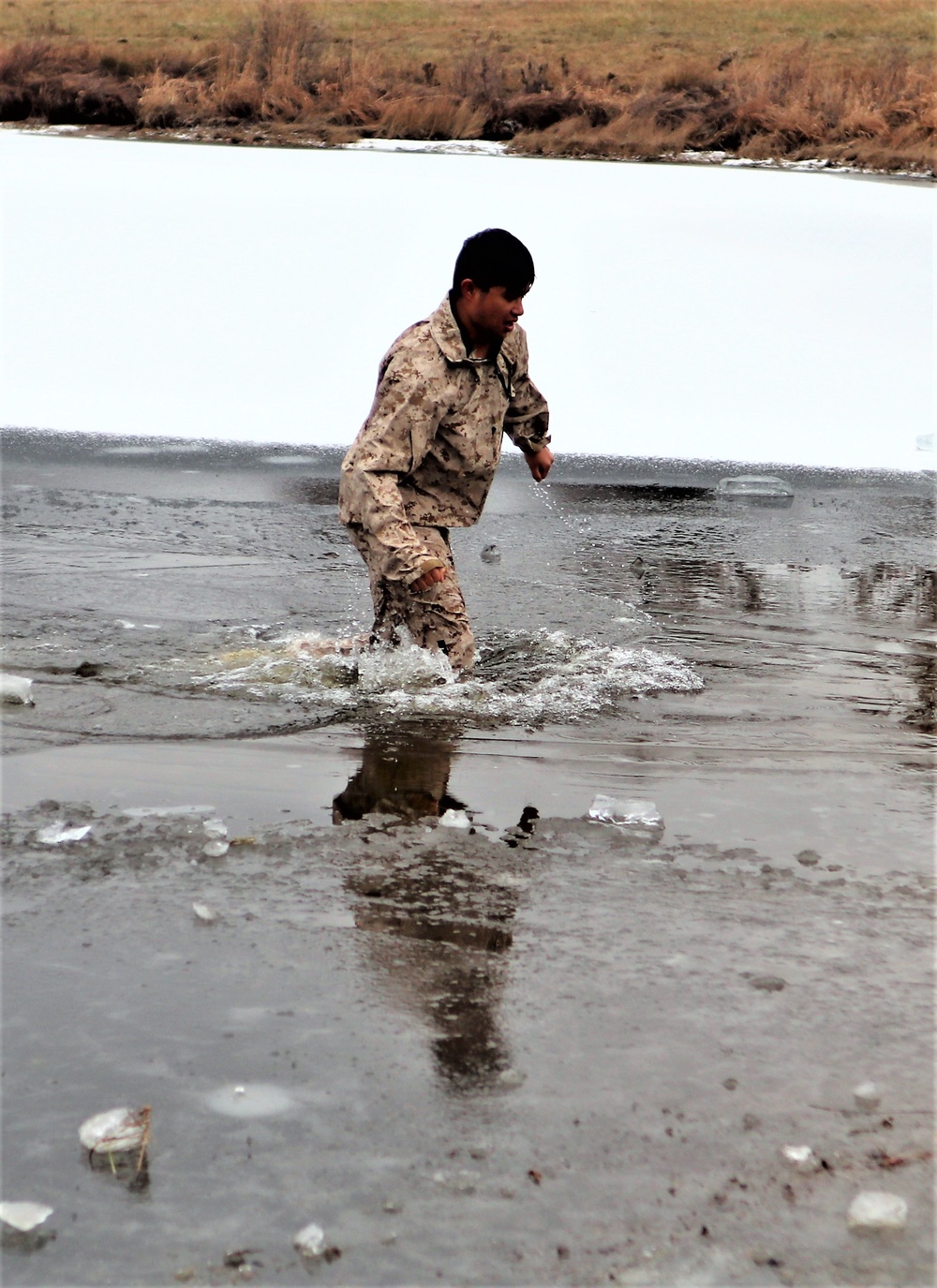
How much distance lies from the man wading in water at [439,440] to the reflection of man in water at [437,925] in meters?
0.87

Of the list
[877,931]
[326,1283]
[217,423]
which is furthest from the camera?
[217,423]

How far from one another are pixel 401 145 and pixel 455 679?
1855 cm

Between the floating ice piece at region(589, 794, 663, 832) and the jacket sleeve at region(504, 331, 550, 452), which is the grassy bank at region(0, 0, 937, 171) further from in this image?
the floating ice piece at region(589, 794, 663, 832)

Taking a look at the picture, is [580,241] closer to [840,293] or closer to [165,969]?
[840,293]

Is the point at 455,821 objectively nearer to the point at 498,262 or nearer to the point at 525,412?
the point at 498,262

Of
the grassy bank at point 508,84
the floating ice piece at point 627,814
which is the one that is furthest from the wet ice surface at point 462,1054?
the grassy bank at point 508,84

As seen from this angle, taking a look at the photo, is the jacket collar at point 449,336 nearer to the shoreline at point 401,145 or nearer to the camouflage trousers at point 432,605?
the camouflage trousers at point 432,605

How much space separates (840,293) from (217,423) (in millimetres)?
5084

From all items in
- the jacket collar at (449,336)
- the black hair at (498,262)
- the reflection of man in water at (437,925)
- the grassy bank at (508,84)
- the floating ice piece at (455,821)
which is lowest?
the reflection of man in water at (437,925)

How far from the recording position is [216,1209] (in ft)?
7.36

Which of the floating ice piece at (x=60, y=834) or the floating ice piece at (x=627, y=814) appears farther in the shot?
the floating ice piece at (x=627, y=814)

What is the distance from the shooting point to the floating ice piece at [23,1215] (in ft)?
7.20

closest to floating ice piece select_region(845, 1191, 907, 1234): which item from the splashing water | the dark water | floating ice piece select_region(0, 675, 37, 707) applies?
the dark water

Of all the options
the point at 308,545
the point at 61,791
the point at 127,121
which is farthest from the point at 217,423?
the point at 127,121
